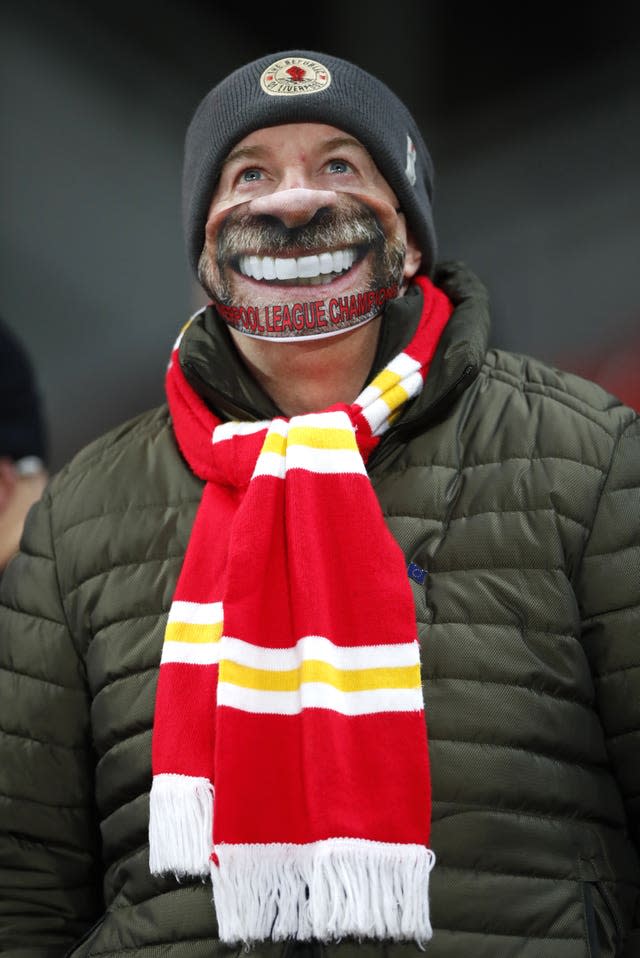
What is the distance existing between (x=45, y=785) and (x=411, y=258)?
1095 millimetres

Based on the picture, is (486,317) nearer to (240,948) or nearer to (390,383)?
(390,383)

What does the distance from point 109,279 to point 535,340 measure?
2.91 feet

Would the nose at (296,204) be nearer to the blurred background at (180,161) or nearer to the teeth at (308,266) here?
the teeth at (308,266)

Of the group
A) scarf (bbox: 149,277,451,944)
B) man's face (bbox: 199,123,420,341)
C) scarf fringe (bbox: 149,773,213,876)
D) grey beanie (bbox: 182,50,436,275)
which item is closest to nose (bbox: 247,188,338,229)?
man's face (bbox: 199,123,420,341)

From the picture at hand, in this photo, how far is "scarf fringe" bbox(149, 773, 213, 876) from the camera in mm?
1506

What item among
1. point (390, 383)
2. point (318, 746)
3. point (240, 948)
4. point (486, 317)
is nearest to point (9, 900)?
point (240, 948)

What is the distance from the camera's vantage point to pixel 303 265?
1819 millimetres

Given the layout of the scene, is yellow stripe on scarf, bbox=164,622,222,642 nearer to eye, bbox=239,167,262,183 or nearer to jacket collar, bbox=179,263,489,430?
jacket collar, bbox=179,263,489,430

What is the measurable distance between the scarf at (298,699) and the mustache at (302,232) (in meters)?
0.25

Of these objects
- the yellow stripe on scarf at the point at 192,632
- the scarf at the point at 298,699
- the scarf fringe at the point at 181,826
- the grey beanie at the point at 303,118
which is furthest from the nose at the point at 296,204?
the scarf fringe at the point at 181,826

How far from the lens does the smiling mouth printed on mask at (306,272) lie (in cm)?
181

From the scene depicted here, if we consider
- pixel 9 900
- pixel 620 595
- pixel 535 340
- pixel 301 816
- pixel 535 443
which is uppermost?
pixel 535 340

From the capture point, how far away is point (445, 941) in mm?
1436

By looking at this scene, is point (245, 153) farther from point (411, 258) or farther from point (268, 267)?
point (411, 258)
